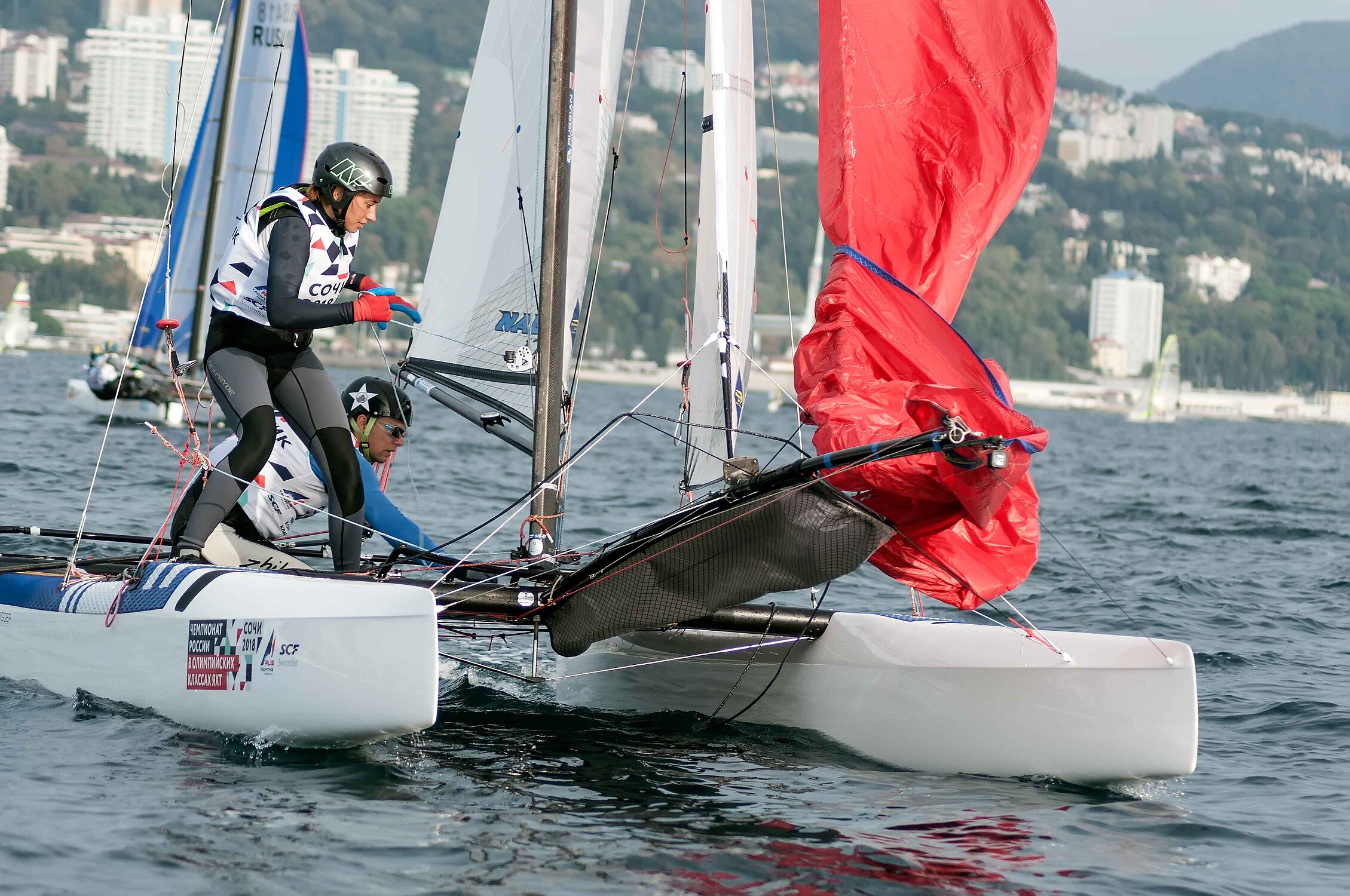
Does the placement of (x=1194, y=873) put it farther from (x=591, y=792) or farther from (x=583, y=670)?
(x=583, y=670)

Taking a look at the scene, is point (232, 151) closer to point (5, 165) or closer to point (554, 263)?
point (554, 263)

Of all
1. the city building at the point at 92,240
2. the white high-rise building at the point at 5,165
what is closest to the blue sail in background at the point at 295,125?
the city building at the point at 92,240

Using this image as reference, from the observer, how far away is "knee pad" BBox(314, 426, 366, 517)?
4.72m

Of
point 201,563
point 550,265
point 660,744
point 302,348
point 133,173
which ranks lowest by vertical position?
point 660,744

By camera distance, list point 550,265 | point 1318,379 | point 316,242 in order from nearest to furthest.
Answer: point 316,242 → point 550,265 → point 1318,379

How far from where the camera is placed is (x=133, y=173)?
7819 centimetres

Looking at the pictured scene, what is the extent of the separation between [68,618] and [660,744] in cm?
188

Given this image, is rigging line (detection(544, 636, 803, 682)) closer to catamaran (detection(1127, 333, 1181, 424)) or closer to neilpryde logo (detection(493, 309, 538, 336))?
neilpryde logo (detection(493, 309, 538, 336))

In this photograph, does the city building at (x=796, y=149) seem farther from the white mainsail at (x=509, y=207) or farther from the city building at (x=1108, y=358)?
the white mainsail at (x=509, y=207)

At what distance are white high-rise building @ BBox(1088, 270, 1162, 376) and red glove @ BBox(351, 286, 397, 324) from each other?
106 m

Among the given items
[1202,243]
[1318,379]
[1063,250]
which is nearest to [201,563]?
[1318,379]

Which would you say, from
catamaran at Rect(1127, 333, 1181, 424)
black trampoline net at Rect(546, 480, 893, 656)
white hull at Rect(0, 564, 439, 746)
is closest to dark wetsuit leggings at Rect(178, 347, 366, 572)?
white hull at Rect(0, 564, 439, 746)

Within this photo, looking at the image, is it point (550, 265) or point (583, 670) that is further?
point (583, 670)

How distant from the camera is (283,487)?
495 centimetres
